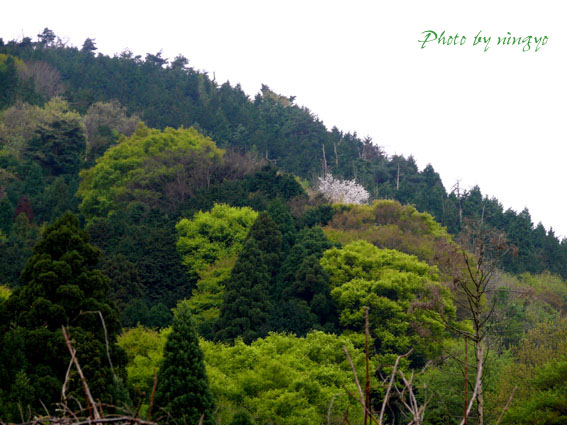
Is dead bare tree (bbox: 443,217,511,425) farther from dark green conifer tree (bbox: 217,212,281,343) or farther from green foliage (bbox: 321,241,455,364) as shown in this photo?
dark green conifer tree (bbox: 217,212,281,343)

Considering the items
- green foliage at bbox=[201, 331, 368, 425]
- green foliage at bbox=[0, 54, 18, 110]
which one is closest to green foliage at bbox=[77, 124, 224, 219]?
green foliage at bbox=[0, 54, 18, 110]

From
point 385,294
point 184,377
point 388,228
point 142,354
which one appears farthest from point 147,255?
point 184,377

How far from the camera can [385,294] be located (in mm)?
30719

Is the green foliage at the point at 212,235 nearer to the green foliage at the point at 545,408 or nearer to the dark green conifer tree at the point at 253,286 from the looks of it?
the dark green conifer tree at the point at 253,286

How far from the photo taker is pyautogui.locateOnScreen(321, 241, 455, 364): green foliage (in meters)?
28.5

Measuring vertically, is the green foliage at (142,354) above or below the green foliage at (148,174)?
below

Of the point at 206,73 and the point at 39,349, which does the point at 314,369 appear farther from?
the point at 206,73

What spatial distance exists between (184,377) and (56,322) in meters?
3.80

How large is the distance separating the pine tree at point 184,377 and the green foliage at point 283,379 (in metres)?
0.68

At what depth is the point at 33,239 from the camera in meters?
36.5

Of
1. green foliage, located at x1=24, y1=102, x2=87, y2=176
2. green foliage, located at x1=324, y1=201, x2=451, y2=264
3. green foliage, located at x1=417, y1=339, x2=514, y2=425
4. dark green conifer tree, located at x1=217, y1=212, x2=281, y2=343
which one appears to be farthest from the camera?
green foliage, located at x1=24, y1=102, x2=87, y2=176

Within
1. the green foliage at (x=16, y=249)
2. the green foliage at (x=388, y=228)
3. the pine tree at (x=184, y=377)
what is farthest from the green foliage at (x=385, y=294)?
the green foliage at (x=16, y=249)

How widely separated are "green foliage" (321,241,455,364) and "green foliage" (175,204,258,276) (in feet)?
21.2

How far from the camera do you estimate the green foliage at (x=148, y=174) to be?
44.0 m
